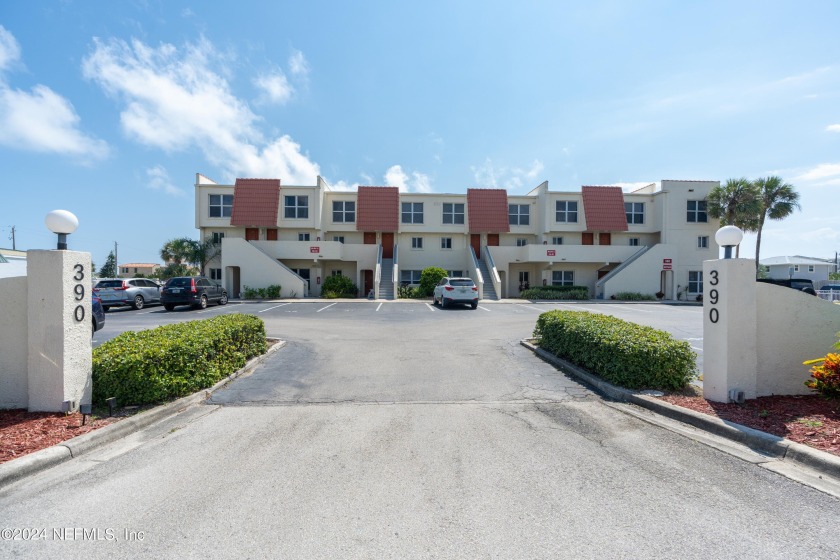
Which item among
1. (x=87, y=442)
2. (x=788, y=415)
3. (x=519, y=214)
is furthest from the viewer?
(x=519, y=214)

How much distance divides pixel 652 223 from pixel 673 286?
5.81 metres

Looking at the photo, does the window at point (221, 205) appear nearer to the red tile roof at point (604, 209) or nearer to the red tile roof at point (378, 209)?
the red tile roof at point (378, 209)

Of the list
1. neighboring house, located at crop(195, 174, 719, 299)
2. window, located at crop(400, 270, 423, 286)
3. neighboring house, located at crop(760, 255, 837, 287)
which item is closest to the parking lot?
neighboring house, located at crop(195, 174, 719, 299)

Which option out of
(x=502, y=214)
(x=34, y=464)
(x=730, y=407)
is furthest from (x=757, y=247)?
(x=34, y=464)

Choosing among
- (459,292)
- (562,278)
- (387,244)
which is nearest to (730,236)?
(459,292)

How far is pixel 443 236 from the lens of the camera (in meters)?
33.4

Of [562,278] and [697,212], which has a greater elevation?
[697,212]

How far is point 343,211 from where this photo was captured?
32.7 m

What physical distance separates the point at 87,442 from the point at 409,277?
28.3m

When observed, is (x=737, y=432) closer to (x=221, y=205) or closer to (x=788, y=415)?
(x=788, y=415)

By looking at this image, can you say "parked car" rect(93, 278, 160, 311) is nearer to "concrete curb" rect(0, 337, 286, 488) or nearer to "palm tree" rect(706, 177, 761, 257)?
"concrete curb" rect(0, 337, 286, 488)

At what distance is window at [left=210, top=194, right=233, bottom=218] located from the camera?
103ft

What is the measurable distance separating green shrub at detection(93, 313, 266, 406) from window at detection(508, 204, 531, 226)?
29.4 m

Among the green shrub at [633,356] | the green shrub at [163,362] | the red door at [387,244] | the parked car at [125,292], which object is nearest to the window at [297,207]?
the red door at [387,244]
